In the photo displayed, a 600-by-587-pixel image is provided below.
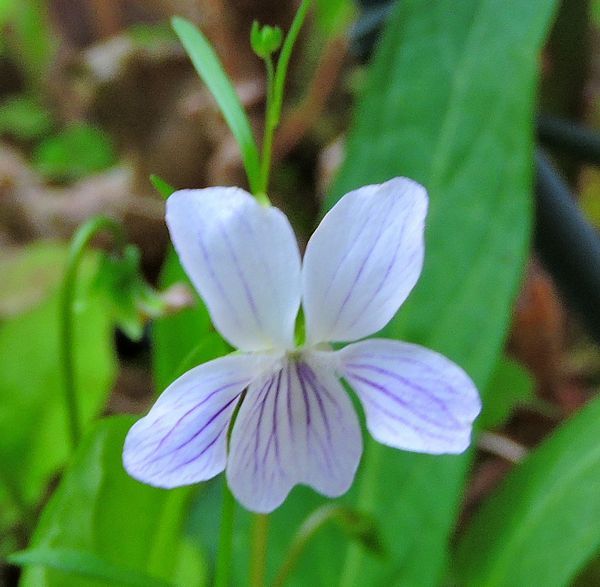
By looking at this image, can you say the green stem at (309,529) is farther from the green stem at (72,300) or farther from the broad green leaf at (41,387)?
the broad green leaf at (41,387)

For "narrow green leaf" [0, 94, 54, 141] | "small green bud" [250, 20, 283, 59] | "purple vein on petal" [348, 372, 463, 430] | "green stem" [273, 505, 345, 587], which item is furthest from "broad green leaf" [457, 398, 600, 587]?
"narrow green leaf" [0, 94, 54, 141]

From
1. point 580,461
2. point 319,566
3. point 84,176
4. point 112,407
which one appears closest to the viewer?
point 580,461

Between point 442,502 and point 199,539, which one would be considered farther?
point 199,539

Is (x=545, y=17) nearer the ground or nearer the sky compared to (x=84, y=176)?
nearer the sky

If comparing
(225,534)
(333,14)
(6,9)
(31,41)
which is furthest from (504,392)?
(31,41)

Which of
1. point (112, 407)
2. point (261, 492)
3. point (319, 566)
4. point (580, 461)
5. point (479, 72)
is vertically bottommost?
point (112, 407)

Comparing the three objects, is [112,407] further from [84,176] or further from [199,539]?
[84,176]

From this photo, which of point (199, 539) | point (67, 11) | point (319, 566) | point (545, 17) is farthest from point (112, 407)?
point (67, 11)
